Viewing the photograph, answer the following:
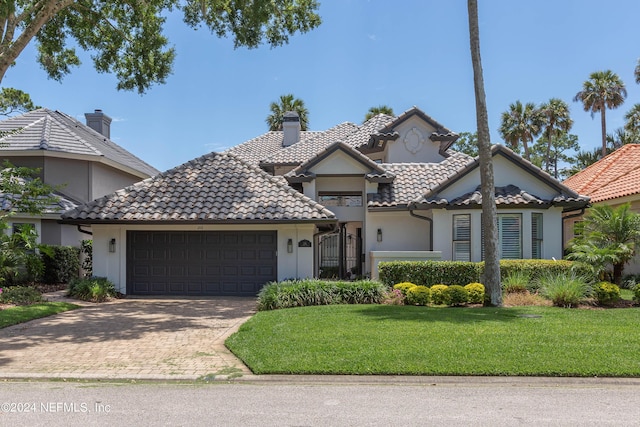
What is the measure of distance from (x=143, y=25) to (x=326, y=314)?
1388cm

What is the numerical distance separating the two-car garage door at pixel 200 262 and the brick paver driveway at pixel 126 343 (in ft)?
8.82

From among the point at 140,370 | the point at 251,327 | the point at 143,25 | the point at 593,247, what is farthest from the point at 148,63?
the point at 593,247

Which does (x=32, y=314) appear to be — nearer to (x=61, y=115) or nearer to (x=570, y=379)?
(x=570, y=379)

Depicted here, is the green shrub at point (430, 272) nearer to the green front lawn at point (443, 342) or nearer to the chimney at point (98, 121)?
the green front lawn at point (443, 342)

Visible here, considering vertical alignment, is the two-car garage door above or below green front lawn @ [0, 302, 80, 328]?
above

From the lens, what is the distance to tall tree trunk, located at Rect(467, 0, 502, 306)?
1216 cm

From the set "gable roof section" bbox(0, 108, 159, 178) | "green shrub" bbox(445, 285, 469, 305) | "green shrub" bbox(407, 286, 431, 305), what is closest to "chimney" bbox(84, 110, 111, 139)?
"gable roof section" bbox(0, 108, 159, 178)

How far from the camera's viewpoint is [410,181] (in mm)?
19891

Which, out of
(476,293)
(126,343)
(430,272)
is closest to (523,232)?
(430,272)

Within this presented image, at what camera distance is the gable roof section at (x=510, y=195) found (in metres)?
16.1

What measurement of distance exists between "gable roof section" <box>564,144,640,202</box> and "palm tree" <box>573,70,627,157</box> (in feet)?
60.8

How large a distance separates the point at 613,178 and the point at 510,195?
8050 mm

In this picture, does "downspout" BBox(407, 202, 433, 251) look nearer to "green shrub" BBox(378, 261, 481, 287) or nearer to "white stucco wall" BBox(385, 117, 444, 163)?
"green shrub" BBox(378, 261, 481, 287)

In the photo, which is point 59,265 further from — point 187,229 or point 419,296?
point 419,296
